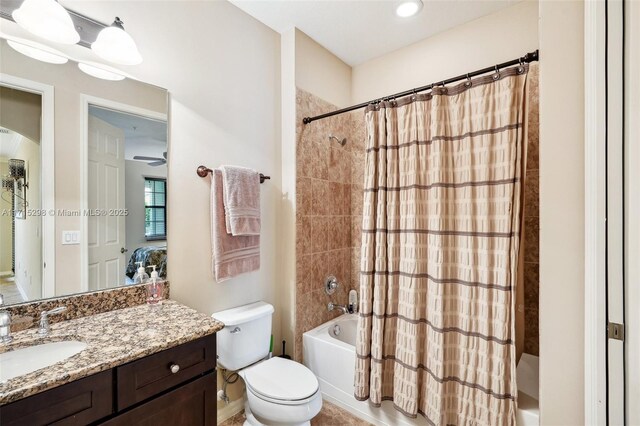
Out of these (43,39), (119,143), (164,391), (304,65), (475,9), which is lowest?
(164,391)

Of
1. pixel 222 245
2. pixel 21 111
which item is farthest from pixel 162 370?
pixel 21 111

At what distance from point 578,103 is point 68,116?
6.48 ft

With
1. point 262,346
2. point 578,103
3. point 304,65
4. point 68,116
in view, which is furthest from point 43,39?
point 578,103

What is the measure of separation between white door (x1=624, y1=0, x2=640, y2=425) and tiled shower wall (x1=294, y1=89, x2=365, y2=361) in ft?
5.39

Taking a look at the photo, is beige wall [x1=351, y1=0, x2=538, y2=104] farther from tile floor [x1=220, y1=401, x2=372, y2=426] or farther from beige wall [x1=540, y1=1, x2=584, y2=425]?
tile floor [x1=220, y1=401, x2=372, y2=426]

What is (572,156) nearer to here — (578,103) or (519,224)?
(578,103)

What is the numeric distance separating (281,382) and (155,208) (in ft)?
3.81

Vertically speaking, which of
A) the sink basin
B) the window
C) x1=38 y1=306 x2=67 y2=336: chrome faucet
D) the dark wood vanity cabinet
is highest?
the window

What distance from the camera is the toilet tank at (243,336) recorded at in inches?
64.6

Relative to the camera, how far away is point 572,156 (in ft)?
3.13

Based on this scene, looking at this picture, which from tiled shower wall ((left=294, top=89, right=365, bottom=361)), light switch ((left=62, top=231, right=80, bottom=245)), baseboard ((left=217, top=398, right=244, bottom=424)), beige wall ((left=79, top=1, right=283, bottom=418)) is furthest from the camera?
tiled shower wall ((left=294, top=89, right=365, bottom=361))

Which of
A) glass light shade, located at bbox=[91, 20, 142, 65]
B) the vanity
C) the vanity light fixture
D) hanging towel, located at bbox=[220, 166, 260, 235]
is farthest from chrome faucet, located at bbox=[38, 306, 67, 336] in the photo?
glass light shade, located at bbox=[91, 20, 142, 65]

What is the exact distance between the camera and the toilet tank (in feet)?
5.38

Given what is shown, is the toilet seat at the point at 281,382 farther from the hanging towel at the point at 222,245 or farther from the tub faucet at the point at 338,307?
the tub faucet at the point at 338,307
